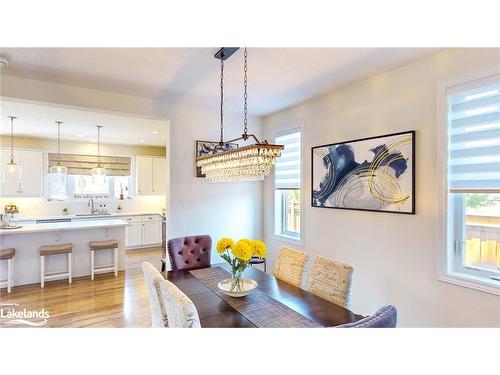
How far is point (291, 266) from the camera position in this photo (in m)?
2.45

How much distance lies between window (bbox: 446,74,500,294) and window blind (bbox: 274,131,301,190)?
1851mm

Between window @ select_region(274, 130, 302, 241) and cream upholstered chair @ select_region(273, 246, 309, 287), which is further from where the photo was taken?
window @ select_region(274, 130, 302, 241)

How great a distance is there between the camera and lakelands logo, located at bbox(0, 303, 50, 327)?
9.61ft

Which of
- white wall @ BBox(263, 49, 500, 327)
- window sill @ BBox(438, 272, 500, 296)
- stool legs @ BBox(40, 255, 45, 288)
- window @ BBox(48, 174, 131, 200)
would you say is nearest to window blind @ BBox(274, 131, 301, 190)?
white wall @ BBox(263, 49, 500, 327)

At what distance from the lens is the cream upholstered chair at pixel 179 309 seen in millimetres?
1232

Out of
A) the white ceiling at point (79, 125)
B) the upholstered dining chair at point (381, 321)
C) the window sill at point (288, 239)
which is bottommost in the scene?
the window sill at point (288, 239)

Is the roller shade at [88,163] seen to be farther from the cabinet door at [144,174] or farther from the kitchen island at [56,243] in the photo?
Answer: the kitchen island at [56,243]

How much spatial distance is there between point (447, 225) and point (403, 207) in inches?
14.1

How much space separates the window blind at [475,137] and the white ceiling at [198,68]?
1.79 feet

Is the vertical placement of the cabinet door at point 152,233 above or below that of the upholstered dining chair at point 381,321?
below

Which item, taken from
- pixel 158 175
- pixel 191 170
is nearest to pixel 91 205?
pixel 158 175

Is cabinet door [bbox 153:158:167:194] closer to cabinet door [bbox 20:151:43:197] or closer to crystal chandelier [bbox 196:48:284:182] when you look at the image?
cabinet door [bbox 20:151:43:197]

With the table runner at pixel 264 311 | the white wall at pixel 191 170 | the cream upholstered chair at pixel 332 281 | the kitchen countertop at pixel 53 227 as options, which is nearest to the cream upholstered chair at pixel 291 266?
the cream upholstered chair at pixel 332 281

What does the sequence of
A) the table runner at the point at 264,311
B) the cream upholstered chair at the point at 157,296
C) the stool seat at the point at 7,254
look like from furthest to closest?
the stool seat at the point at 7,254, the cream upholstered chair at the point at 157,296, the table runner at the point at 264,311
